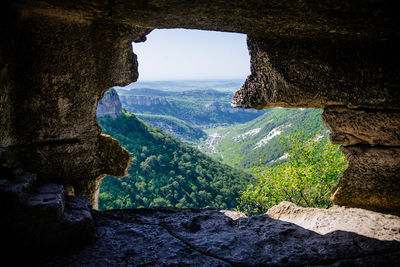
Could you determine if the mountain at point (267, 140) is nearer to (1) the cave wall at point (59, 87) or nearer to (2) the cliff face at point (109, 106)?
(2) the cliff face at point (109, 106)

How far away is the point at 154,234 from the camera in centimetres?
335

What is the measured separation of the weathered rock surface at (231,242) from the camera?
278 centimetres

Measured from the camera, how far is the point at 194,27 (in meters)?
3.45

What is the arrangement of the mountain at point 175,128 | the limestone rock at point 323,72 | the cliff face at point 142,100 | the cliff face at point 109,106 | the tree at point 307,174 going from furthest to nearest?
the cliff face at point 142,100 < the mountain at point 175,128 < the cliff face at point 109,106 < the tree at point 307,174 < the limestone rock at point 323,72

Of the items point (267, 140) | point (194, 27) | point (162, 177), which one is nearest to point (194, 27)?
point (194, 27)

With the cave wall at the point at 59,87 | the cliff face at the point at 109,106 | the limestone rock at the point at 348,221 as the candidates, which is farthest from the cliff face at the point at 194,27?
the cliff face at the point at 109,106

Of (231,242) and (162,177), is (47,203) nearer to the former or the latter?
(231,242)

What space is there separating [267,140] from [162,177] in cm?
6386

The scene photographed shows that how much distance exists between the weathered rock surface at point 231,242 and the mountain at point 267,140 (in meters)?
63.0

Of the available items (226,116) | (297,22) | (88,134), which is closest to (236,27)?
(297,22)

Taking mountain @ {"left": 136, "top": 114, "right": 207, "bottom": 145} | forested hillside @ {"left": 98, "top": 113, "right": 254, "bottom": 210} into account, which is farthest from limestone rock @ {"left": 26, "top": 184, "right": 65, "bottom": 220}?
mountain @ {"left": 136, "top": 114, "right": 207, "bottom": 145}

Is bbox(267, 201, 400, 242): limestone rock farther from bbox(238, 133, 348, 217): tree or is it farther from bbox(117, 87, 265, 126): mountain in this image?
bbox(117, 87, 265, 126): mountain

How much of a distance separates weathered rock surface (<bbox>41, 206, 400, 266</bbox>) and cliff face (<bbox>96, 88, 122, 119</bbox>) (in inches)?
2089

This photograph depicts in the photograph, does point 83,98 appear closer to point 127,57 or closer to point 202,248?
point 127,57
